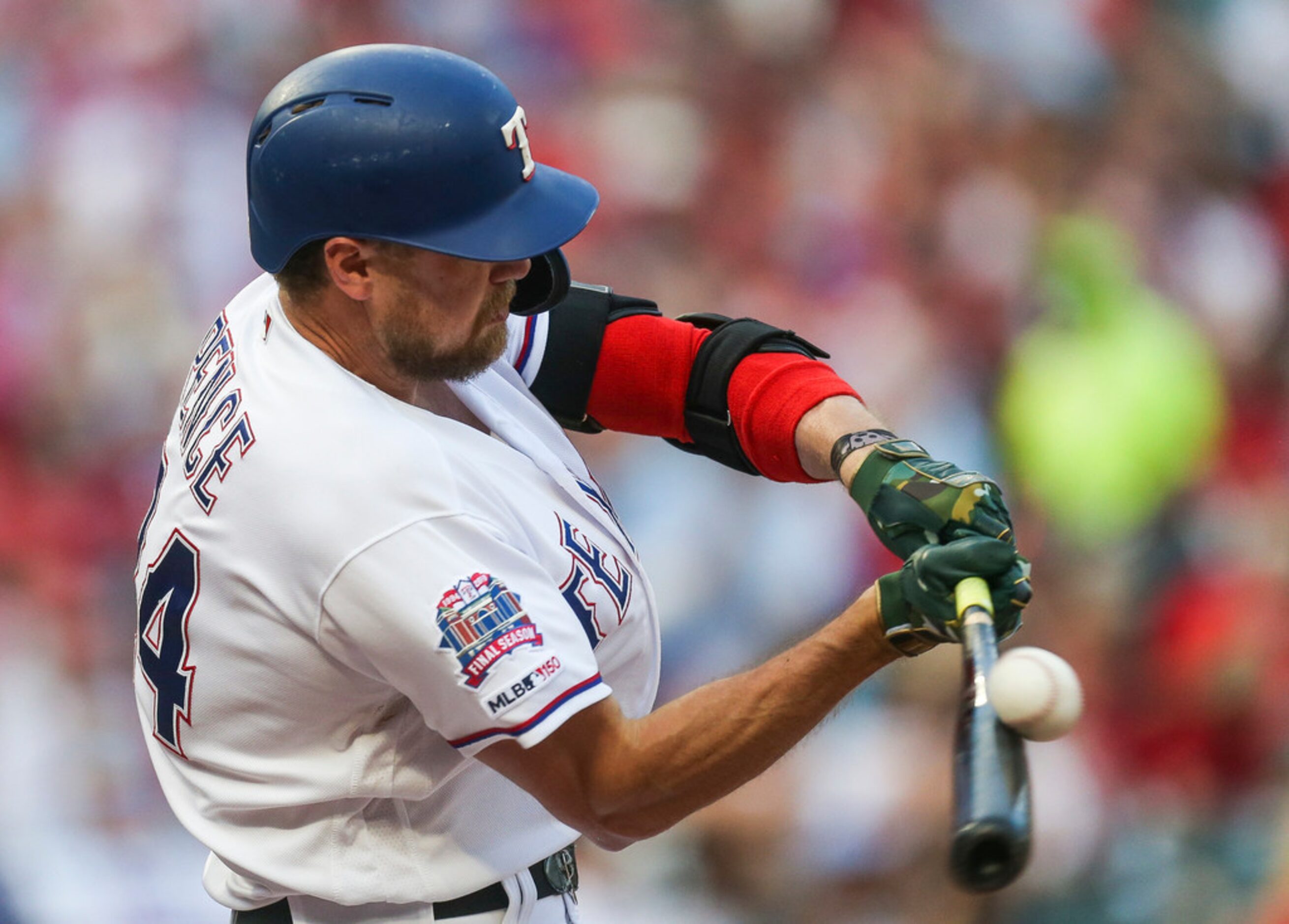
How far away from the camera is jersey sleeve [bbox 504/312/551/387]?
8.04 ft

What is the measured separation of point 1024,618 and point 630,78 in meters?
2.07

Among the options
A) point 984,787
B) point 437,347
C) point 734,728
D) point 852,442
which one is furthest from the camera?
point 852,442

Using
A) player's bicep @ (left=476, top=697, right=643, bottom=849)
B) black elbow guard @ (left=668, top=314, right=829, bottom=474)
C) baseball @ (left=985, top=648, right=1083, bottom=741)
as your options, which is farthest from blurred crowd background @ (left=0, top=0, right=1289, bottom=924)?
baseball @ (left=985, top=648, right=1083, bottom=741)

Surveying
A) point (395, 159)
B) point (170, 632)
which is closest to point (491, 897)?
point (170, 632)

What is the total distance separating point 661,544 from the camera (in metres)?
4.08

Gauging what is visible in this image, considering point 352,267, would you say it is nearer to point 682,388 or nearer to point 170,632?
point 170,632

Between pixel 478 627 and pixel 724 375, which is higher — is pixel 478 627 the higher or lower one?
the lower one

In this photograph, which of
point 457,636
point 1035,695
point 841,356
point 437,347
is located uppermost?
point 841,356

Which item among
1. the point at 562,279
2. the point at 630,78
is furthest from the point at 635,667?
the point at 630,78

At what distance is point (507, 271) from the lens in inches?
80.7

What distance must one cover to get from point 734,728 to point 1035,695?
→ 41cm

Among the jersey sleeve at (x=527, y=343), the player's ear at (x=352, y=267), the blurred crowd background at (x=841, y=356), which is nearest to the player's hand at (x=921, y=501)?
the jersey sleeve at (x=527, y=343)

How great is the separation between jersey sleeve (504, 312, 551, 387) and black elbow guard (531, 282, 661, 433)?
1 cm

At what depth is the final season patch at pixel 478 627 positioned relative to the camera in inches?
70.3
